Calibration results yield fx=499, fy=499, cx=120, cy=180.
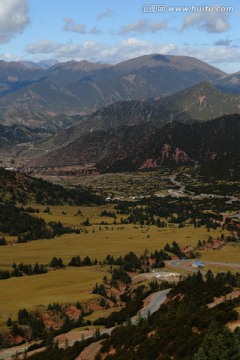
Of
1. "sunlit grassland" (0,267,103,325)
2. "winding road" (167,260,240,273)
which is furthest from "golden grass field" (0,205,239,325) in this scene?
"winding road" (167,260,240,273)

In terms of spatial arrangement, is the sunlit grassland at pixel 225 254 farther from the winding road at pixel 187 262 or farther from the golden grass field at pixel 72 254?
the winding road at pixel 187 262

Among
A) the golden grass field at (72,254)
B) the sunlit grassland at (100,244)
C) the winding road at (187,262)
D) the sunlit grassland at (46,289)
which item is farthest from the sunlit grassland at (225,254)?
the sunlit grassland at (46,289)

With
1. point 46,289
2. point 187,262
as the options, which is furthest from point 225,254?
point 46,289

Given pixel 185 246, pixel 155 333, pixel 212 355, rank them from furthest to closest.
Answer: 1. pixel 185 246
2. pixel 155 333
3. pixel 212 355

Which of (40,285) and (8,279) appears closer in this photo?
(40,285)

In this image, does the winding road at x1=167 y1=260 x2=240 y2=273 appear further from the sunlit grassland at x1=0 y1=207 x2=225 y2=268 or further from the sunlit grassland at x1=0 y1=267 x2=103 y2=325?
the sunlit grassland at x1=0 y1=267 x2=103 y2=325

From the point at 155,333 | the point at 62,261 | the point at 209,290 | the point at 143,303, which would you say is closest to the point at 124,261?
the point at 62,261

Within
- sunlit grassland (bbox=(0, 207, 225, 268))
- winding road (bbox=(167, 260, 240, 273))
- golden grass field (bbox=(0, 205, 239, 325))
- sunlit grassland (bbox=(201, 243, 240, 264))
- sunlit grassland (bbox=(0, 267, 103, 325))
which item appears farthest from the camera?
sunlit grassland (bbox=(0, 207, 225, 268))

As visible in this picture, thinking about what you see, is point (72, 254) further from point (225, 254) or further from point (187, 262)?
point (225, 254)

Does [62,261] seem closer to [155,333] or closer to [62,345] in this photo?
[62,345]
